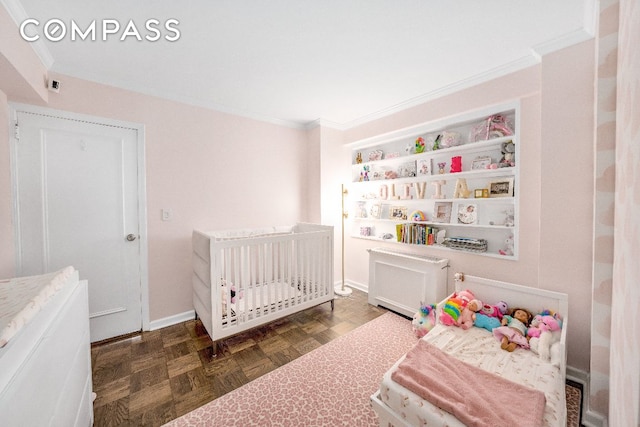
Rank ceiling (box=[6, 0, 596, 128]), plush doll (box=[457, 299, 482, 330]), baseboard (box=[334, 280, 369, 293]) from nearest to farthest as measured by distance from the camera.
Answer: ceiling (box=[6, 0, 596, 128]) < plush doll (box=[457, 299, 482, 330]) < baseboard (box=[334, 280, 369, 293])

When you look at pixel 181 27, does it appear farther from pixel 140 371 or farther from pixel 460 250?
pixel 460 250

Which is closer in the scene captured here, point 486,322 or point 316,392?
point 316,392

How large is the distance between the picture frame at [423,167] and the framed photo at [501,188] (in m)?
0.64

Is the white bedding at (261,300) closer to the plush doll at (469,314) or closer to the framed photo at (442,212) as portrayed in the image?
the plush doll at (469,314)

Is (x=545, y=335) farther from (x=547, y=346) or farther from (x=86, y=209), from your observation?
(x=86, y=209)

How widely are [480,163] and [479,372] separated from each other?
6.19ft

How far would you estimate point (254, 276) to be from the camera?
2092mm

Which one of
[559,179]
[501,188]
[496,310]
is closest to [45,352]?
[496,310]

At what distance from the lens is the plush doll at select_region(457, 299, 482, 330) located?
1.84 metres

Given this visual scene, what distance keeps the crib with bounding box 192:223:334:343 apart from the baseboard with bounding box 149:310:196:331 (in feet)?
0.74

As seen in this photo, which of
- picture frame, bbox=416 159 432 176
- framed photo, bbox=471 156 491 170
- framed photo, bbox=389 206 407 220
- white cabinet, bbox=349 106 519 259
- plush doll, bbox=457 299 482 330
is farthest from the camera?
framed photo, bbox=389 206 407 220

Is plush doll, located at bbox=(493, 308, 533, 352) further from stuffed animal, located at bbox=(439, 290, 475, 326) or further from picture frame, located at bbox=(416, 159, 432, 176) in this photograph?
picture frame, located at bbox=(416, 159, 432, 176)

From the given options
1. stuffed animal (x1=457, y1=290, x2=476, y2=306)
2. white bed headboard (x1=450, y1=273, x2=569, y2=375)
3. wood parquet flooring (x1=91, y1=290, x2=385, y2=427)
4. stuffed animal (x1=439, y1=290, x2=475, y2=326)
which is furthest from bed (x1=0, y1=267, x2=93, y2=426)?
stuffed animal (x1=457, y1=290, x2=476, y2=306)

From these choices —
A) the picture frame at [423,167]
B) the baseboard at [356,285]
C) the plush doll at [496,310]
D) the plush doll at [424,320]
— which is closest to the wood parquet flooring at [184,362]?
the plush doll at [424,320]
